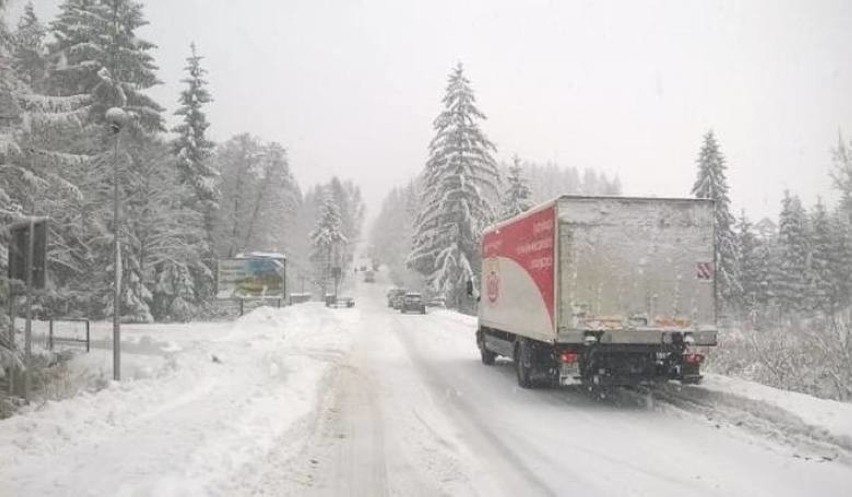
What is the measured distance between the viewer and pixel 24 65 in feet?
117

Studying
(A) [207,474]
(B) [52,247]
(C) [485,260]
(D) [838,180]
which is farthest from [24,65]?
(D) [838,180]

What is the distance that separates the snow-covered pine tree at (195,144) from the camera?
45.0 meters


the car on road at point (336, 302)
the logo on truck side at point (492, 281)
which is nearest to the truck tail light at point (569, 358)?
the logo on truck side at point (492, 281)

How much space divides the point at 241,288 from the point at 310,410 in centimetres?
2949

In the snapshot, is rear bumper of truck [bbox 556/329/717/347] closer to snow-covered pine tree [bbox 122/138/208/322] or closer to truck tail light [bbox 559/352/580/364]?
truck tail light [bbox 559/352/580/364]

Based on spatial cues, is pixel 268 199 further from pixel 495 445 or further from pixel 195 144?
pixel 495 445

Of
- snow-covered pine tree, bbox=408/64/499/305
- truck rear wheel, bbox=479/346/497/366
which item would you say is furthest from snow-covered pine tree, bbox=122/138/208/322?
truck rear wheel, bbox=479/346/497/366

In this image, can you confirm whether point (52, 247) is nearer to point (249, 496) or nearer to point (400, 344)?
point (400, 344)

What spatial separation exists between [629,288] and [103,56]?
106 feet

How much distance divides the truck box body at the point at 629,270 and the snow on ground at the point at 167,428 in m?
4.46

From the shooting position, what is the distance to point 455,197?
158 ft

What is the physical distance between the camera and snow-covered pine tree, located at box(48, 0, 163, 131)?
36781 mm

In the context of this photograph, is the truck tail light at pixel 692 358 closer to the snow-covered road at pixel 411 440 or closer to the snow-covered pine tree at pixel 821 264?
the snow-covered road at pixel 411 440

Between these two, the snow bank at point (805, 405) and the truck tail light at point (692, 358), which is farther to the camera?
the truck tail light at point (692, 358)
